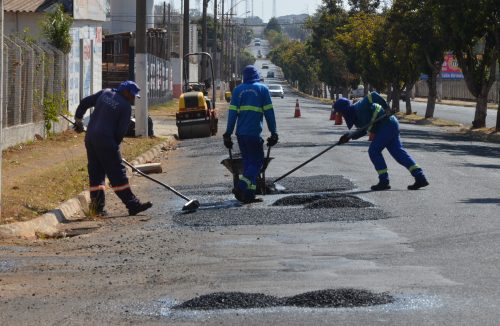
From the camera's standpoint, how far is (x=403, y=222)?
43.0 ft

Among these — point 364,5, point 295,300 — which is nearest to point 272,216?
point 295,300

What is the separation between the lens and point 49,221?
14.0 metres

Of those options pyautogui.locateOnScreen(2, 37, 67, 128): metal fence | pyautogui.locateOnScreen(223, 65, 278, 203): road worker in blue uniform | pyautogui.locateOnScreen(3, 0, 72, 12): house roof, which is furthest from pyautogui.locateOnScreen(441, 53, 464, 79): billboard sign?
pyautogui.locateOnScreen(223, 65, 278, 203): road worker in blue uniform

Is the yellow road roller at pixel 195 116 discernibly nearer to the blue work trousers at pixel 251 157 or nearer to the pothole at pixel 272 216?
the blue work trousers at pixel 251 157

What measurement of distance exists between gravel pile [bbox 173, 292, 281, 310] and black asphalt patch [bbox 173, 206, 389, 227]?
4728 mm

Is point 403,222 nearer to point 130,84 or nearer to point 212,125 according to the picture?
point 130,84

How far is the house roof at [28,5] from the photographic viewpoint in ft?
129

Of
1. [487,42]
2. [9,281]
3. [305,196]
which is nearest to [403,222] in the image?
[305,196]

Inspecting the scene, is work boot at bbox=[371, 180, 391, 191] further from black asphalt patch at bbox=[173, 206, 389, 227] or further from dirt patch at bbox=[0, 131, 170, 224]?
dirt patch at bbox=[0, 131, 170, 224]

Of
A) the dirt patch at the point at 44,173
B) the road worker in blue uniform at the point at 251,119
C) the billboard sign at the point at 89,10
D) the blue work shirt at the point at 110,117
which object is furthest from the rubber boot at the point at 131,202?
the billboard sign at the point at 89,10

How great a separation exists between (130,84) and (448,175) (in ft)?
22.8

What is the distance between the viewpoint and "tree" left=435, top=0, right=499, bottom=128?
127ft

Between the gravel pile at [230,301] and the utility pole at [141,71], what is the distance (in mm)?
21819

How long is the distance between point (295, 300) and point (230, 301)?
0.49 meters
